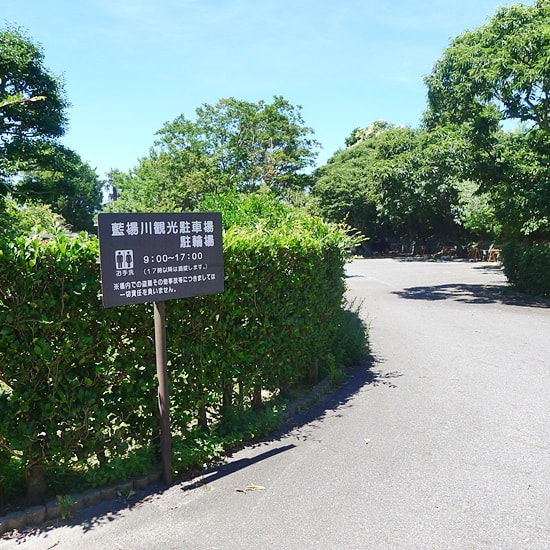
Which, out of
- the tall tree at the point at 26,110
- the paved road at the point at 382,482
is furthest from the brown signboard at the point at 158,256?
the tall tree at the point at 26,110

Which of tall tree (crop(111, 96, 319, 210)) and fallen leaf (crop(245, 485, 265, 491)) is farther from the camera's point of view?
tall tree (crop(111, 96, 319, 210))

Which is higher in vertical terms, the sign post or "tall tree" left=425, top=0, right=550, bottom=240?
"tall tree" left=425, top=0, right=550, bottom=240

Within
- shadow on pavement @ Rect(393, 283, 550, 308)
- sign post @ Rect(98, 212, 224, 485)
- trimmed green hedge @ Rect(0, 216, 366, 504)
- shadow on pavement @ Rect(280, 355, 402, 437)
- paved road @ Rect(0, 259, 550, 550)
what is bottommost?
paved road @ Rect(0, 259, 550, 550)

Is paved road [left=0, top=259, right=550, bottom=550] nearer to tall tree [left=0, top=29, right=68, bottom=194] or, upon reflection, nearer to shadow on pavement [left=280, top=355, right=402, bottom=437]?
shadow on pavement [left=280, top=355, right=402, bottom=437]

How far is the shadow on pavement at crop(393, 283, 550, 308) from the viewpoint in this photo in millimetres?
14250

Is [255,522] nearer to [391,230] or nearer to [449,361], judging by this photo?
[449,361]

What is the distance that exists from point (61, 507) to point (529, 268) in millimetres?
15274

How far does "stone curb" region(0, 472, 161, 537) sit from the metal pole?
19cm

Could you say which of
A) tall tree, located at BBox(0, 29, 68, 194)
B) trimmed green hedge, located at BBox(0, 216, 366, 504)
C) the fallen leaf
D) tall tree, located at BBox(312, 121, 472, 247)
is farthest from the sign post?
tall tree, located at BBox(312, 121, 472, 247)

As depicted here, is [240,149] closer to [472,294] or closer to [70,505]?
[472,294]

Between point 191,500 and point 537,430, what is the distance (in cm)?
338

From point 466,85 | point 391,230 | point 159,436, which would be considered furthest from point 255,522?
point 391,230

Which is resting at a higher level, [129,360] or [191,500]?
[129,360]

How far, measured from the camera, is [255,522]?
11.0 ft
